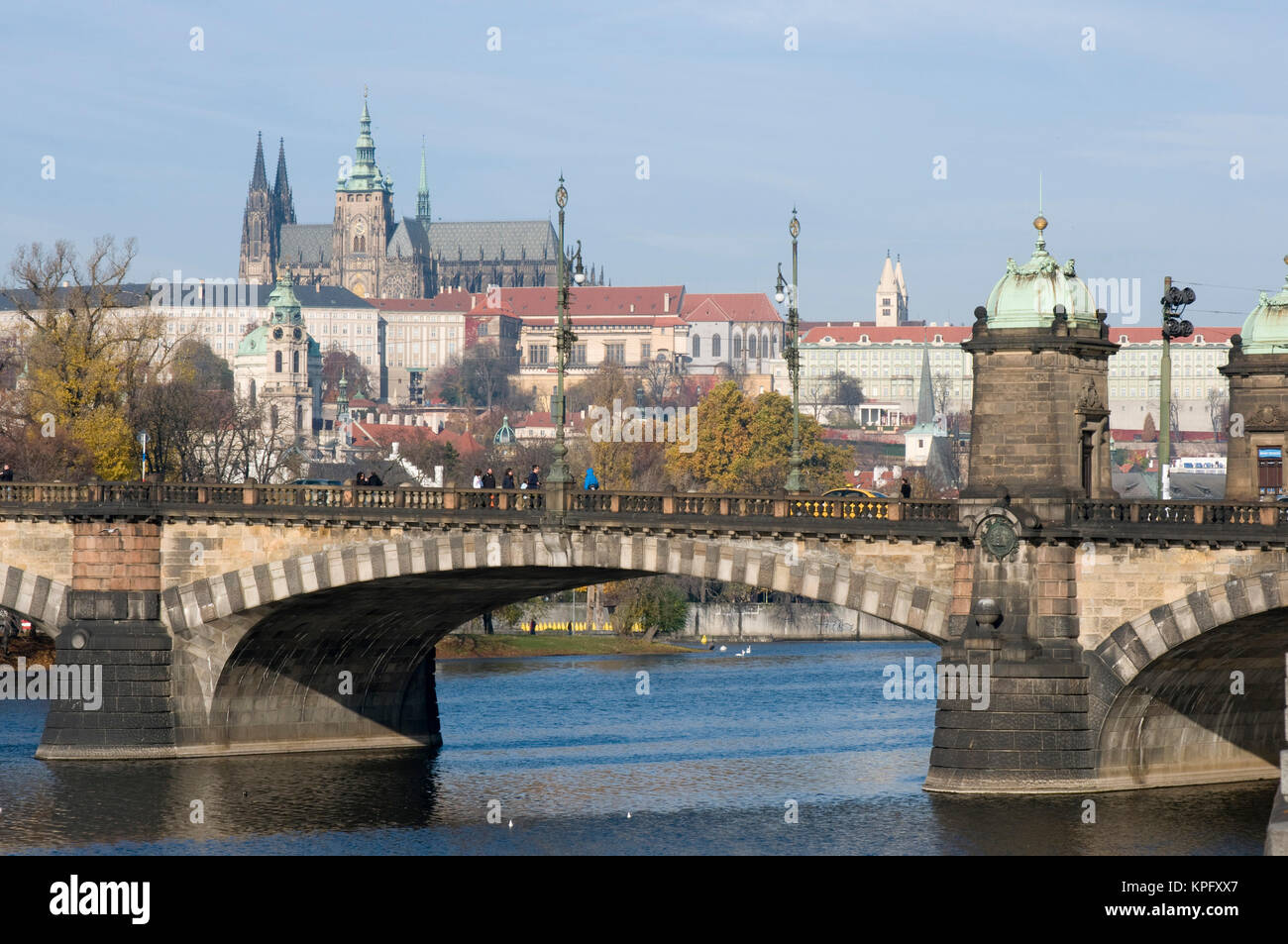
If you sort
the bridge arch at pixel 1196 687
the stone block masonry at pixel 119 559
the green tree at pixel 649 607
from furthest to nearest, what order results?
the green tree at pixel 649 607 → the stone block masonry at pixel 119 559 → the bridge arch at pixel 1196 687

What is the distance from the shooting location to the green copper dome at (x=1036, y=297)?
54969mm

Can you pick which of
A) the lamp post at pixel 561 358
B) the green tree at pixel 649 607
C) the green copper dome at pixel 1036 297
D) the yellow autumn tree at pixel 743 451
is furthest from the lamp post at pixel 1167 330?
the yellow autumn tree at pixel 743 451

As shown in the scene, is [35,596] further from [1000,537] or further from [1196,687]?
[1196,687]

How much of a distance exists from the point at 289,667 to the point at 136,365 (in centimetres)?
3464

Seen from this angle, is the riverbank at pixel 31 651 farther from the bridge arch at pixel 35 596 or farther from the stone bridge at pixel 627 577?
the bridge arch at pixel 35 596

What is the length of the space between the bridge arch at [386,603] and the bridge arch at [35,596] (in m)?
3.21

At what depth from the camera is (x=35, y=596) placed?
216 feet

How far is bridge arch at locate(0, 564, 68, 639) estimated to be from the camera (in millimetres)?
65375

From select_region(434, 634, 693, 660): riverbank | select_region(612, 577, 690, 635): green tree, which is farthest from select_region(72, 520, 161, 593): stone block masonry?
select_region(612, 577, 690, 635): green tree

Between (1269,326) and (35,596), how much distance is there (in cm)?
3453

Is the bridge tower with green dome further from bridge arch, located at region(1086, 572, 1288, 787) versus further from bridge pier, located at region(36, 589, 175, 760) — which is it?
bridge pier, located at region(36, 589, 175, 760)

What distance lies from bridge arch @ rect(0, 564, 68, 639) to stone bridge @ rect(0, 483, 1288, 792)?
8cm

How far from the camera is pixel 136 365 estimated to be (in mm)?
99000
